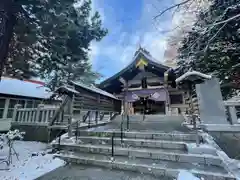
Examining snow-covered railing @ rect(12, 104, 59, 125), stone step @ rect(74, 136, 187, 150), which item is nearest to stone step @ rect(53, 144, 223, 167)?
stone step @ rect(74, 136, 187, 150)

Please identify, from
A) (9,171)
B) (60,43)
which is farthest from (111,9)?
(9,171)

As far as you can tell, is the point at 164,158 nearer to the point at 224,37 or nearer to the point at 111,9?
the point at 224,37

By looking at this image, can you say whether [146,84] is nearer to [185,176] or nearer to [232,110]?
[232,110]

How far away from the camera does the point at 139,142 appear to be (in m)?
4.67

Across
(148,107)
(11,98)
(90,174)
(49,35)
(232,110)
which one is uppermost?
(49,35)

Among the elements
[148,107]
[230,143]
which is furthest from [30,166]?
[148,107]

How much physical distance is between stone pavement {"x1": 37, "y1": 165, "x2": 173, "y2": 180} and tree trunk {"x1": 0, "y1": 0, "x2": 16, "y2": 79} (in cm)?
458

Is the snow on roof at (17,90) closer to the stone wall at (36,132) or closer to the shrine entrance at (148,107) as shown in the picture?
the stone wall at (36,132)

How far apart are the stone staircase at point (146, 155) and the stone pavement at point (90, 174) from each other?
198 millimetres

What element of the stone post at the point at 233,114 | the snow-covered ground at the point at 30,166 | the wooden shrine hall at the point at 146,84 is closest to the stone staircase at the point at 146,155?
the snow-covered ground at the point at 30,166

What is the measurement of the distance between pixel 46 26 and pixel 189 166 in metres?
7.13

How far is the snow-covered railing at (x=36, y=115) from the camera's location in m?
7.28

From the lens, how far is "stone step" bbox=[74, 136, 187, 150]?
428 cm

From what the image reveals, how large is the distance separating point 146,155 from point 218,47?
5.92 m
